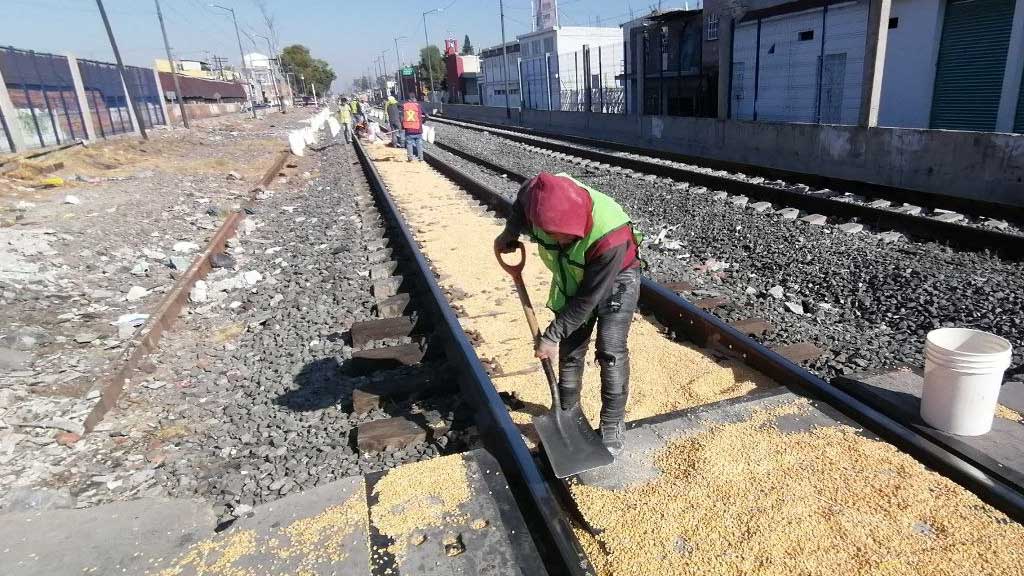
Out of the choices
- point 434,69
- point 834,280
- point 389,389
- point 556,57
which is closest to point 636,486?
point 389,389

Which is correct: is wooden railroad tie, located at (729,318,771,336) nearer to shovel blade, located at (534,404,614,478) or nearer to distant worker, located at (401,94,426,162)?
shovel blade, located at (534,404,614,478)

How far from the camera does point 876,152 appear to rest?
11.0m

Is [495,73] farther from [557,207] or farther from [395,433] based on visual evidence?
[557,207]

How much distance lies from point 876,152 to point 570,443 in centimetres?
1061

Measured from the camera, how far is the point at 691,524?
9.05 feet

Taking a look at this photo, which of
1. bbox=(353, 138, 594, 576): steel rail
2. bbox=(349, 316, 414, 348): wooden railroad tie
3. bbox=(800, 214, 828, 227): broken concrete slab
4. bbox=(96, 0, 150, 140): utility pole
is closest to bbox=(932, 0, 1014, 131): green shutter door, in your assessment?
bbox=(800, 214, 828, 227): broken concrete slab

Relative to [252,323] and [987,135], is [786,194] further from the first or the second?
[252,323]

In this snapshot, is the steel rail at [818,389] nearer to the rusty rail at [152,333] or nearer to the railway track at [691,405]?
the railway track at [691,405]

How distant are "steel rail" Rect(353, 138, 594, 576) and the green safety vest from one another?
0.76 m

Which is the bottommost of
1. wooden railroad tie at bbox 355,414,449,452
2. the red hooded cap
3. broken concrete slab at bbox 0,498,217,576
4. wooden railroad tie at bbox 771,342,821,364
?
broken concrete slab at bbox 0,498,217,576

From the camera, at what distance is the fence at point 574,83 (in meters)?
31.3

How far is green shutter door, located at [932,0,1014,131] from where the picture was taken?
1434 centimetres

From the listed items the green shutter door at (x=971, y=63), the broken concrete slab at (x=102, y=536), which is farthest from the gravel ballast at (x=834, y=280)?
the green shutter door at (x=971, y=63)

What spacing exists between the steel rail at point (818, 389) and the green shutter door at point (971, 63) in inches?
574
